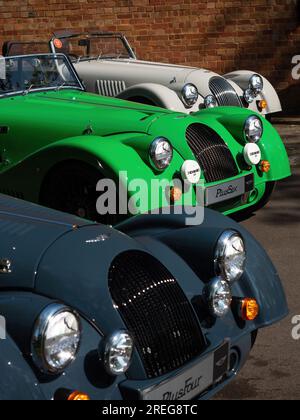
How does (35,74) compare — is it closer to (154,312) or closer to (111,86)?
(111,86)

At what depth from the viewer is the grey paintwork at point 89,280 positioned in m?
2.99

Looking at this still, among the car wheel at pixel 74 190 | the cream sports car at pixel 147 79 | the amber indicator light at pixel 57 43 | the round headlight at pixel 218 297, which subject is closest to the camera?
the round headlight at pixel 218 297

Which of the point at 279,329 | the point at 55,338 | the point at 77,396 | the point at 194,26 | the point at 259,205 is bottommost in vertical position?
the point at 279,329

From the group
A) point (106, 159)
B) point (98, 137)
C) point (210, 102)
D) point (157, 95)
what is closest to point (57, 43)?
point (157, 95)

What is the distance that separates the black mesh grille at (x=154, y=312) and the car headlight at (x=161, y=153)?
258 cm

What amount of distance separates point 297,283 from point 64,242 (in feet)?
8.95

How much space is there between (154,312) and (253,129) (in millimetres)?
3957

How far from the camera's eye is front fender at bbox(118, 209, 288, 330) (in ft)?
12.6

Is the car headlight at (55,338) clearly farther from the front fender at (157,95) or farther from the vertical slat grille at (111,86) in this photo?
the vertical slat grille at (111,86)

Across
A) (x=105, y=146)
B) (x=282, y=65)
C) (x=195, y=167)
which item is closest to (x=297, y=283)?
(x=195, y=167)

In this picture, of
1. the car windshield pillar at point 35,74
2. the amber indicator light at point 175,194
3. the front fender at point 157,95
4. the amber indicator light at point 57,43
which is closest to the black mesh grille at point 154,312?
the amber indicator light at point 175,194

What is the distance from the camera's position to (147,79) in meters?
10.1

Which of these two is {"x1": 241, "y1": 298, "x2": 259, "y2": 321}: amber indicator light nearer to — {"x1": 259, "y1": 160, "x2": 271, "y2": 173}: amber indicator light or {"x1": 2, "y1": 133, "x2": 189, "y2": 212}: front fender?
{"x1": 2, "y1": 133, "x2": 189, "y2": 212}: front fender

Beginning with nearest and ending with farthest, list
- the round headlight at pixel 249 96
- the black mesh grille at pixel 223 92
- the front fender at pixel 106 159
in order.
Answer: the front fender at pixel 106 159, the black mesh grille at pixel 223 92, the round headlight at pixel 249 96
